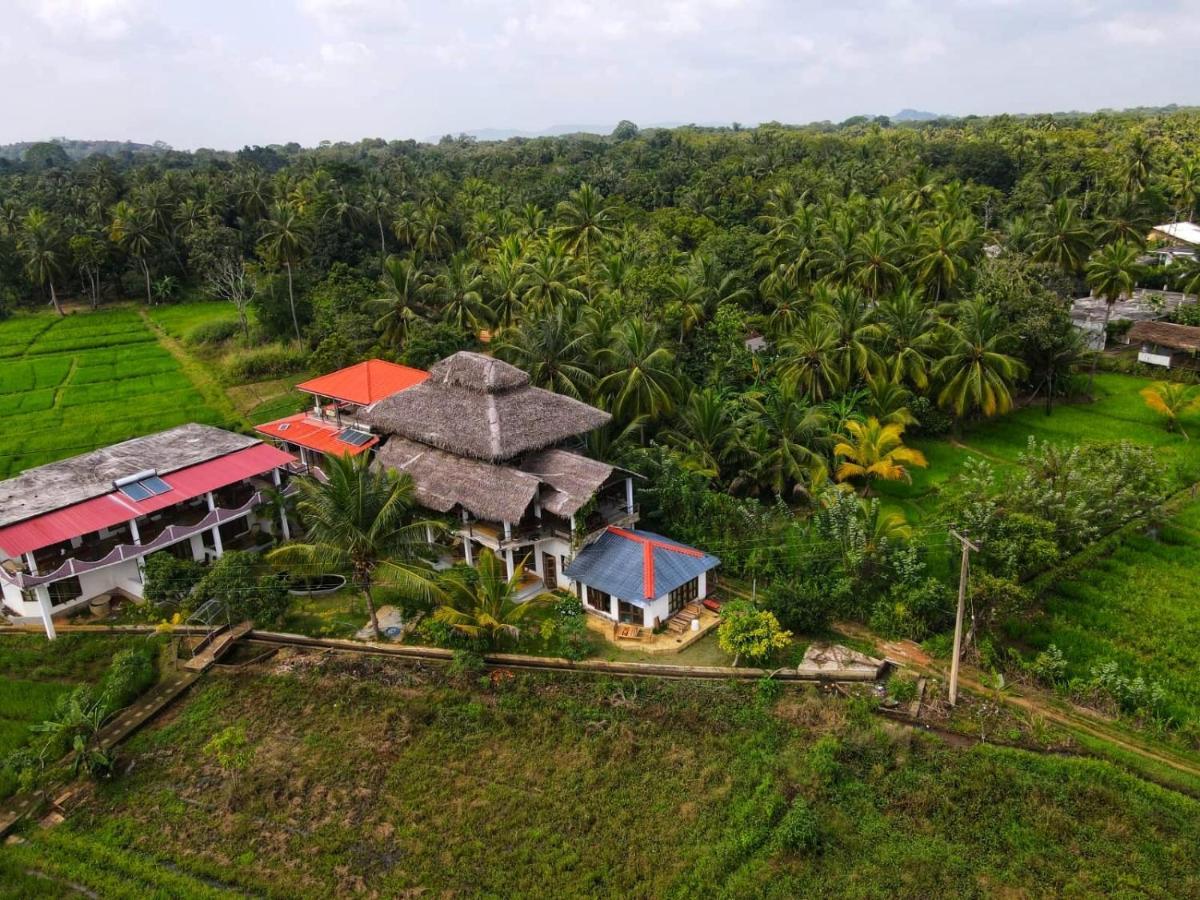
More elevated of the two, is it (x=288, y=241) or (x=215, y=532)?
(x=288, y=241)

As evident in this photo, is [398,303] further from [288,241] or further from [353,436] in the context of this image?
[288,241]

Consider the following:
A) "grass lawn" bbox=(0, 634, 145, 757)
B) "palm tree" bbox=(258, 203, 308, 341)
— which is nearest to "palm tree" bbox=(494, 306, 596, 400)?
"grass lawn" bbox=(0, 634, 145, 757)

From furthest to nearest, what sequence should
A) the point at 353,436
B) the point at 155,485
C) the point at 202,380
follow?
the point at 202,380
the point at 353,436
the point at 155,485

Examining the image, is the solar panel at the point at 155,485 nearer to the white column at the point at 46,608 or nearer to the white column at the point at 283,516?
the white column at the point at 283,516

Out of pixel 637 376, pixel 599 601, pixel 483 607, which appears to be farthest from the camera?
pixel 637 376

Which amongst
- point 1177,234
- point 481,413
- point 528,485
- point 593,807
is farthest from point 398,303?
point 1177,234

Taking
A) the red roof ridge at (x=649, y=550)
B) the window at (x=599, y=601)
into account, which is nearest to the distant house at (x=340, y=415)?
the red roof ridge at (x=649, y=550)

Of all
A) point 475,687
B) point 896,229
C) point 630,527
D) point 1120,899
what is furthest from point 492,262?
point 1120,899

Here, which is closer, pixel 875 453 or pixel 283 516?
pixel 283 516
